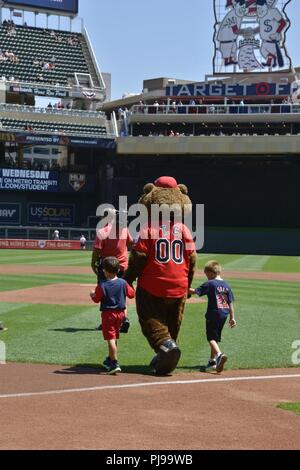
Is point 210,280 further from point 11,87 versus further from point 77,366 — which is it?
point 11,87

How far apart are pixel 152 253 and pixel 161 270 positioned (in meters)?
0.21

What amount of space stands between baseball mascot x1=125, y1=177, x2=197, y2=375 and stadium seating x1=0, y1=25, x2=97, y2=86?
48239mm

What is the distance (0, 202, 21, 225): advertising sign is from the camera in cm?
4772

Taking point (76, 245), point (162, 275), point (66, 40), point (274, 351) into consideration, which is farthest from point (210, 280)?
point (66, 40)

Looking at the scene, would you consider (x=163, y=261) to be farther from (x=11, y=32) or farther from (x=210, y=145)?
(x=11, y=32)

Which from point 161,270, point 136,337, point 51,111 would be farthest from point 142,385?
point 51,111

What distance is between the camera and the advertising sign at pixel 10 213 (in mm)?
47719

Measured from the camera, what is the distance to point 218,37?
5375cm

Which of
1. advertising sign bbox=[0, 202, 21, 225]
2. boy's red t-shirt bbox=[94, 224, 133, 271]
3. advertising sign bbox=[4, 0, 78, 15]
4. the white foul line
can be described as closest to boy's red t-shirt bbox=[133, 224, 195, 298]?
the white foul line

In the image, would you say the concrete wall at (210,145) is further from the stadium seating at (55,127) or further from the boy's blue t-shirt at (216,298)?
the boy's blue t-shirt at (216,298)

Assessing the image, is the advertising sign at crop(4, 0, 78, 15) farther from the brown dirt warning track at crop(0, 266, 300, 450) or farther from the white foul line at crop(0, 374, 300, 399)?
the white foul line at crop(0, 374, 300, 399)

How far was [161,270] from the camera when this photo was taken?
27.9 ft

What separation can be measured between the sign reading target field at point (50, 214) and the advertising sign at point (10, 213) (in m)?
0.80

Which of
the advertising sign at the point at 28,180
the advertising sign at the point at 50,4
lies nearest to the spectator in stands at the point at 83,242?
the advertising sign at the point at 28,180
